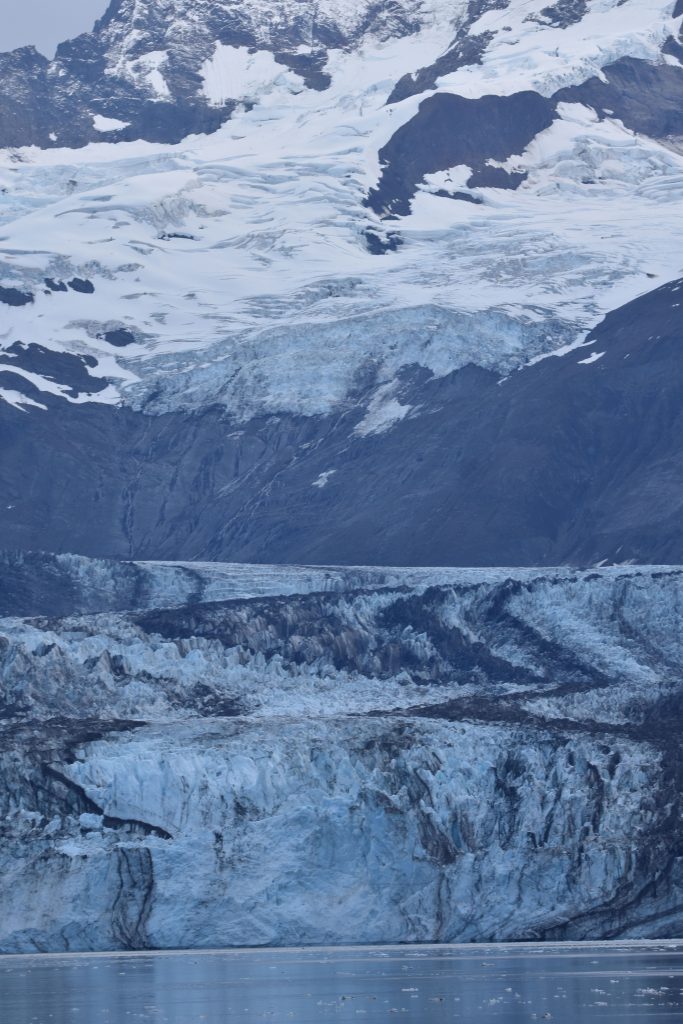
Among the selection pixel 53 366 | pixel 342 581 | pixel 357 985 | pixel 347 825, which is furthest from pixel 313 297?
pixel 357 985

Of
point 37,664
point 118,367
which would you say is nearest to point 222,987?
point 37,664

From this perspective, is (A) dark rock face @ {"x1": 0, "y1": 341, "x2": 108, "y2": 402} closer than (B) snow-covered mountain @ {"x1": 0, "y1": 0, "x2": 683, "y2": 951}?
No

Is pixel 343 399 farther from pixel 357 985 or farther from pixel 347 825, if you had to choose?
pixel 357 985

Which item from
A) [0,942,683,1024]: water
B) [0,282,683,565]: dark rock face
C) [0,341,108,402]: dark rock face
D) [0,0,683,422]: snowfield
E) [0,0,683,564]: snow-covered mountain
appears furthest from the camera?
[0,341,108,402]: dark rock face

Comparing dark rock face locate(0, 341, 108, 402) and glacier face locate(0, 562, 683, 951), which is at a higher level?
glacier face locate(0, 562, 683, 951)

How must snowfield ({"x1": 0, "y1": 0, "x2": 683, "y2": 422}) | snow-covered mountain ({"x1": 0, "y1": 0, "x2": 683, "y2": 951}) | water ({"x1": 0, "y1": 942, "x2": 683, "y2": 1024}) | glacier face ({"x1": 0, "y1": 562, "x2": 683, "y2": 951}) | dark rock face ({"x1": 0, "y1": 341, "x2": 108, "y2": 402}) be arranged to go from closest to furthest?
1. water ({"x1": 0, "y1": 942, "x2": 683, "y2": 1024})
2. glacier face ({"x1": 0, "y1": 562, "x2": 683, "y2": 951})
3. snow-covered mountain ({"x1": 0, "y1": 0, "x2": 683, "y2": 951})
4. snowfield ({"x1": 0, "y1": 0, "x2": 683, "y2": 422})
5. dark rock face ({"x1": 0, "y1": 341, "x2": 108, "y2": 402})

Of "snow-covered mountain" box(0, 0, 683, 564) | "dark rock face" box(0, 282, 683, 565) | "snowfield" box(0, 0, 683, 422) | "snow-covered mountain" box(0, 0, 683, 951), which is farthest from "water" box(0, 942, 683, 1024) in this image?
"snowfield" box(0, 0, 683, 422)

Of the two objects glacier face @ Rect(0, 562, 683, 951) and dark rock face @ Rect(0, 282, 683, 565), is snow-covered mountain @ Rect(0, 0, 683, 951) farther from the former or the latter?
dark rock face @ Rect(0, 282, 683, 565)

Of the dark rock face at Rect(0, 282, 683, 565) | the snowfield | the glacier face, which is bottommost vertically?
the dark rock face at Rect(0, 282, 683, 565)
